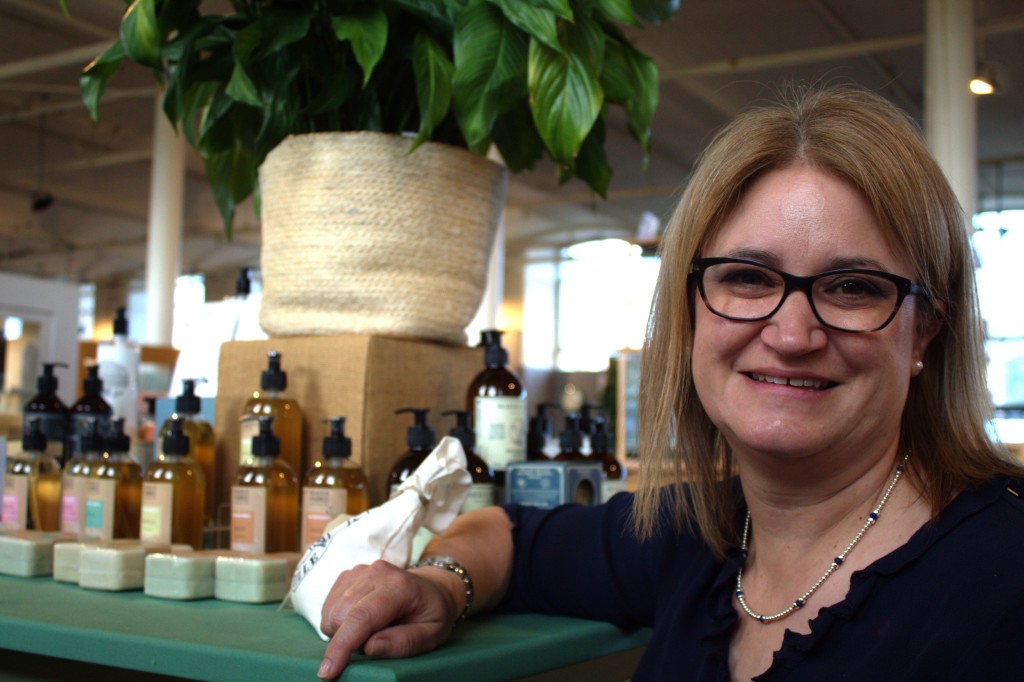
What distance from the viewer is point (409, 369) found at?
1712 mm

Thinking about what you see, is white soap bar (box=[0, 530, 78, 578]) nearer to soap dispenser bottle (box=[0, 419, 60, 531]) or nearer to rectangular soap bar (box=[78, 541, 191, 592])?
rectangular soap bar (box=[78, 541, 191, 592])

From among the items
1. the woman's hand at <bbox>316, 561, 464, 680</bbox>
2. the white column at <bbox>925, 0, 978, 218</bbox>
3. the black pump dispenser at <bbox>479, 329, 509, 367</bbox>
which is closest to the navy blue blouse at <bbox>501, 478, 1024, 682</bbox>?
the woman's hand at <bbox>316, 561, 464, 680</bbox>

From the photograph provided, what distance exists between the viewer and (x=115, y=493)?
5.42ft

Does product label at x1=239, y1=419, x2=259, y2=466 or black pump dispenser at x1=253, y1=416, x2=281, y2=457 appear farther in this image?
product label at x1=239, y1=419, x2=259, y2=466

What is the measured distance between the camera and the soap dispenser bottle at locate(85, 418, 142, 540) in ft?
5.35

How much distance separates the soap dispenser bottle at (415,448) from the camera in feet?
5.02

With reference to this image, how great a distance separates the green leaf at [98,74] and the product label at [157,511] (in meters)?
0.61

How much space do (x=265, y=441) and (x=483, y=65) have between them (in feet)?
2.07

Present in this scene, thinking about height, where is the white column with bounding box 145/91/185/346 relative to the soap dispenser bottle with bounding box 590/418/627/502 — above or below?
above

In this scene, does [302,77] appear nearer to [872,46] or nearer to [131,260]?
[872,46]

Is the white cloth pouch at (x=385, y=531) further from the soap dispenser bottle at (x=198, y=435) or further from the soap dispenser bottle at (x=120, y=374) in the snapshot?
the soap dispenser bottle at (x=120, y=374)

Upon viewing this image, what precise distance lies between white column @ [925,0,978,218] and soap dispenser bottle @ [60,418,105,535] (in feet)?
15.8

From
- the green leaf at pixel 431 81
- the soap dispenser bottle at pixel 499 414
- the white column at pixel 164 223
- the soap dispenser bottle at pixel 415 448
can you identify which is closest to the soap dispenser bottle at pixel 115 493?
the soap dispenser bottle at pixel 415 448

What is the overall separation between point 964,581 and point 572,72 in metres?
0.89
